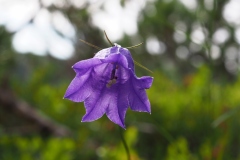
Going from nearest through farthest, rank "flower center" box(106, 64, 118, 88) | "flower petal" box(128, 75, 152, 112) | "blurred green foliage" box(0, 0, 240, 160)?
"flower petal" box(128, 75, 152, 112) < "flower center" box(106, 64, 118, 88) < "blurred green foliage" box(0, 0, 240, 160)

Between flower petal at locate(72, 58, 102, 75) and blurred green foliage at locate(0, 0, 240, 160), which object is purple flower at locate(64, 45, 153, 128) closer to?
flower petal at locate(72, 58, 102, 75)

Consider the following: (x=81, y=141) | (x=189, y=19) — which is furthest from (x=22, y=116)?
(x=189, y=19)

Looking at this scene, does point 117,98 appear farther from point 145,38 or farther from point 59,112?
point 145,38

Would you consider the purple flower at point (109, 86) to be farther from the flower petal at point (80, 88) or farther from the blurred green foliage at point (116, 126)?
the blurred green foliage at point (116, 126)

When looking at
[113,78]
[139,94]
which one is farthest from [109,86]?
[139,94]

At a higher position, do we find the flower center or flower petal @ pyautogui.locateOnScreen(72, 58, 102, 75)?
flower petal @ pyautogui.locateOnScreen(72, 58, 102, 75)

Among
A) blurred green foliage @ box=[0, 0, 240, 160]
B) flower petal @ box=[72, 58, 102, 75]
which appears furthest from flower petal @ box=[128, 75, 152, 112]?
blurred green foliage @ box=[0, 0, 240, 160]

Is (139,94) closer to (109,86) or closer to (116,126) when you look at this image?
(109,86)

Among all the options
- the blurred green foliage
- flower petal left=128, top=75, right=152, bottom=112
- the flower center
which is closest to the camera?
flower petal left=128, top=75, right=152, bottom=112

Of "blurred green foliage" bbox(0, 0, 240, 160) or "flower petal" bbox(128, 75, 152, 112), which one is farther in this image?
"blurred green foliage" bbox(0, 0, 240, 160)

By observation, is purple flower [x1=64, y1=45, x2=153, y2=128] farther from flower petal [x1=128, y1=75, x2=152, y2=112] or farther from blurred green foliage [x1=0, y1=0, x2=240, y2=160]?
blurred green foliage [x1=0, y1=0, x2=240, y2=160]
